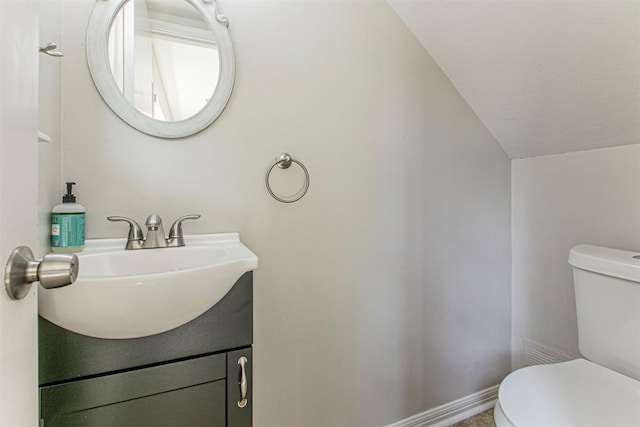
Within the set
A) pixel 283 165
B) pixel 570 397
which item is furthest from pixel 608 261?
pixel 283 165

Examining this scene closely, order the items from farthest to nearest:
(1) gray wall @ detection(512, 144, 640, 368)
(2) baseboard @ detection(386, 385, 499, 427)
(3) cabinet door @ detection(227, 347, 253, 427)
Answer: (2) baseboard @ detection(386, 385, 499, 427), (1) gray wall @ detection(512, 144, 640, 368), (3) cabinet door @ detection(227, 347, 253, 427)

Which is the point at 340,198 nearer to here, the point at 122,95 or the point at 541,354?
the point at 122,95

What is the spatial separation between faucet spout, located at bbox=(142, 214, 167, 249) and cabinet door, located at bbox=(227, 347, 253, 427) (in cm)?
40

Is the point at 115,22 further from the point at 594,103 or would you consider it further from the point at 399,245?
the point at 594,103

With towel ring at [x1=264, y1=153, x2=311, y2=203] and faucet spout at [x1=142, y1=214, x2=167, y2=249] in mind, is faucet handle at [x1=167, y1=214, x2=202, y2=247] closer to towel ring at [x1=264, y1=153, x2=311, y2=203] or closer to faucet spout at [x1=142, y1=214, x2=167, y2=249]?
faucet spout at [x1=142, y1=214, x2=167, y2=249]

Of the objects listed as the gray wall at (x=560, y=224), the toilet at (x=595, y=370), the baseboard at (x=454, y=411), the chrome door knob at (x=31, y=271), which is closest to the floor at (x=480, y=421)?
the baseboard at (x=454, y=411)

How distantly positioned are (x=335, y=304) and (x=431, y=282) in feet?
1.60

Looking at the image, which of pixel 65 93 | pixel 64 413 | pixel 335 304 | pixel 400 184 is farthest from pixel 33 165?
pixel 400 184

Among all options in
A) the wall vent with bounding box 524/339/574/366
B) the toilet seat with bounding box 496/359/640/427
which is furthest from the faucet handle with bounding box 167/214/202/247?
the wall vent with bounding box 524/339/574/366

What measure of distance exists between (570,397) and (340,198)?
3.18 feet

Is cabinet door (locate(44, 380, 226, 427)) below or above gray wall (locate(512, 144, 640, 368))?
below

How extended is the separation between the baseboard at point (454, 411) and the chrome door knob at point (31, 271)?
1.41 m

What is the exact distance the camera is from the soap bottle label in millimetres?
802

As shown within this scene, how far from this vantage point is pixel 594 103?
1.17 metres
